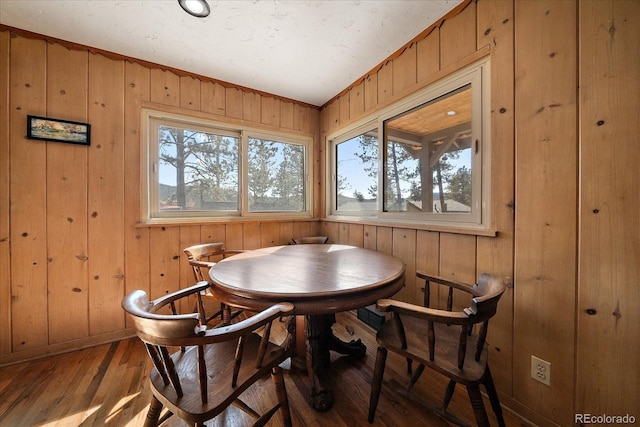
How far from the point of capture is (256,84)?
2545 millimetres

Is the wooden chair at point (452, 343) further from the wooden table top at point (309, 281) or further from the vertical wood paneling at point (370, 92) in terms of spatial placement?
the vertical wood paneling at point (370, 92)

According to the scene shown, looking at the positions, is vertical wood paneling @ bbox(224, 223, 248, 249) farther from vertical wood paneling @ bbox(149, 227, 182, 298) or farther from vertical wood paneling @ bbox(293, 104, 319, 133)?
vertical wood paneling @ bbox(293, 104, 319, 133)

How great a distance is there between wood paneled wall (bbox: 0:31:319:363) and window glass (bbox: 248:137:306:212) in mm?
706

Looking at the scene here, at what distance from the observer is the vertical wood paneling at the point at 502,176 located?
1321 mm

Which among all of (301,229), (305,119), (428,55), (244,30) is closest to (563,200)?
(428,55)

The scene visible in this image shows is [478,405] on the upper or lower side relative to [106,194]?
lower

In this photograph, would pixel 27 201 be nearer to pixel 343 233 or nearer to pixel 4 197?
pixel 4 197

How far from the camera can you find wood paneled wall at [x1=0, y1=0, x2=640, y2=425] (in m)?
1.01

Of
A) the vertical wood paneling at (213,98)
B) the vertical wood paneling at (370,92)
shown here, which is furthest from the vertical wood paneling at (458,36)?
the vertical wood paneling at (213,98)

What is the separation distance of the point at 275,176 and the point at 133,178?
1.37 meters

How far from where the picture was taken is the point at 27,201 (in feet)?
5.83

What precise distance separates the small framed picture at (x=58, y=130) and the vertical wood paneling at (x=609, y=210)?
10.4 ft

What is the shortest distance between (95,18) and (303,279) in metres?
2.28

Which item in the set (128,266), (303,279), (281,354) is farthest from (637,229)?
(128,266)
